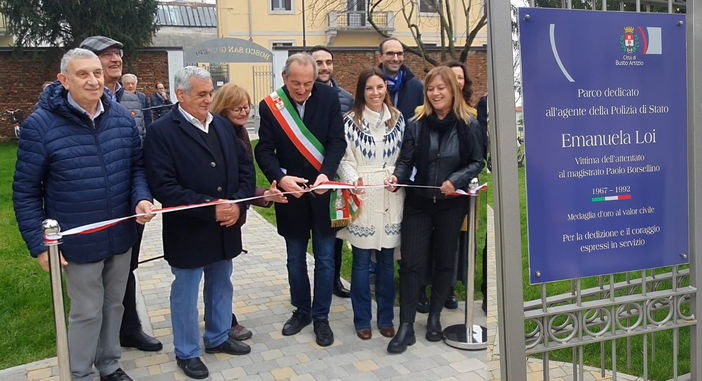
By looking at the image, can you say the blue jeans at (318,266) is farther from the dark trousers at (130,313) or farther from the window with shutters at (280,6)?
the window with shutters at (280,6)

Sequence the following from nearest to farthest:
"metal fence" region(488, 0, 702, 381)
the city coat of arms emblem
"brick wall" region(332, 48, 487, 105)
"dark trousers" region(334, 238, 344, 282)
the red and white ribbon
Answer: "metal fence" region(488, 0, 702, 381) → the city coat of arms emblem → the red and white ribbon → "dark trousers" region(334, 238, 344, 282) → "brick wall" region(332, 48, 487, 105)

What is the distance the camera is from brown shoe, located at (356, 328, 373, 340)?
4.12 metres

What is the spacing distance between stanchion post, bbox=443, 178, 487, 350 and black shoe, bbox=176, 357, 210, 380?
1587mm

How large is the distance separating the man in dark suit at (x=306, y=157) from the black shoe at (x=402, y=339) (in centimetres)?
42

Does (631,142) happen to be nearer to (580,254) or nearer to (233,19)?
(580,254)

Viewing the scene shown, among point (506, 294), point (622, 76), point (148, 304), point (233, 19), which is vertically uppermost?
point (233, 19)

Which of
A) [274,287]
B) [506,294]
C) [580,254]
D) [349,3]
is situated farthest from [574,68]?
[349,3]

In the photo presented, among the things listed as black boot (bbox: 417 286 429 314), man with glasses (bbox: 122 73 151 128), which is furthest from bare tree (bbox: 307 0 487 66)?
man with glasses (bbox: 122 73 151 128)

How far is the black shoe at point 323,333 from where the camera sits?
402cm

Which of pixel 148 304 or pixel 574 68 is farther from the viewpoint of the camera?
pixel 148 304

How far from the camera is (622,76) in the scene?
2590 mm

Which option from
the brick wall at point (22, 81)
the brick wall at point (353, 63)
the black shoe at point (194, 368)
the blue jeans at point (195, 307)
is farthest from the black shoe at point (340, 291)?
the brick wall at point (22, 81)

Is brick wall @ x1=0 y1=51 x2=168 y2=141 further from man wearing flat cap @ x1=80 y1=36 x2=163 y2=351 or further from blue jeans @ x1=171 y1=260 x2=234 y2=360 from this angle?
blue jeans @ x1=171 y1=260 x2=234 y2=360

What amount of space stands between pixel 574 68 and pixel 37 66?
16.1 m
